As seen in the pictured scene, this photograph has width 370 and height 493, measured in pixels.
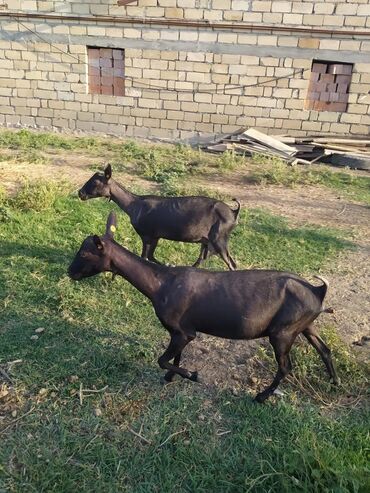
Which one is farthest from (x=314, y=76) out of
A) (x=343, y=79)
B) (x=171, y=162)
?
(x=171, y=162)

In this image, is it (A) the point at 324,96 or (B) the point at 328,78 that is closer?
(B) the point at 328,78

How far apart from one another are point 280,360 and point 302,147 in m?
10.3

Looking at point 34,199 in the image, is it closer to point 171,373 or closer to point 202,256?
point 202,256

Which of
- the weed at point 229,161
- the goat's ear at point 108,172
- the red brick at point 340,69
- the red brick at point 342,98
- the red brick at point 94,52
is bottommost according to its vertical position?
the weed at point 229,161

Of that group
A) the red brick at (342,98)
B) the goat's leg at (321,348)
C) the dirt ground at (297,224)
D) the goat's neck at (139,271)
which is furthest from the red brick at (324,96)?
the goat's neck at (139,271)

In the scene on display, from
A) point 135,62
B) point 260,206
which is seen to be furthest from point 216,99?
point 260,206

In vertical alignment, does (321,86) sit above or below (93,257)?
above

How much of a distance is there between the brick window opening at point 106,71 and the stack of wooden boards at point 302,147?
3537 millimetres

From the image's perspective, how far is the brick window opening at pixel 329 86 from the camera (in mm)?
12859

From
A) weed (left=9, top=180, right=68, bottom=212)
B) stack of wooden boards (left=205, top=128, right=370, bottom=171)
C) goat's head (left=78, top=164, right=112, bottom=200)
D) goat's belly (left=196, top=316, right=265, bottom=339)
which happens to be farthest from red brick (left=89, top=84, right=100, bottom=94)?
goat's belly (left=196, top=316, right=265, bottom=339)

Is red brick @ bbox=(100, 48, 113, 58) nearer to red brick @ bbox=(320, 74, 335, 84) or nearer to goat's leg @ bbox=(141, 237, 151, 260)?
red brick @ bbox=(320, 74, 335, 84)

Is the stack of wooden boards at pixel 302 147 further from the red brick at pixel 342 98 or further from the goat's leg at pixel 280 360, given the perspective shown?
the goat's leg at pixel 280 360

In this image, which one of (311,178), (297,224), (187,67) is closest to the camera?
(297,224)

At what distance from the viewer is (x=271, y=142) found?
12.7 metres
